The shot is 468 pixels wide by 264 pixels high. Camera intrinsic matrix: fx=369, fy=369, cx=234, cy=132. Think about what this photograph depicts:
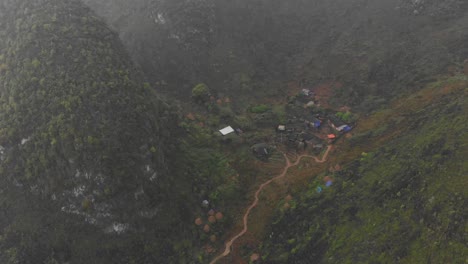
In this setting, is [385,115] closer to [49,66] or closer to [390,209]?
[390,209]

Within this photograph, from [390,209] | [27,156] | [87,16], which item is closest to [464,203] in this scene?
[390,209]

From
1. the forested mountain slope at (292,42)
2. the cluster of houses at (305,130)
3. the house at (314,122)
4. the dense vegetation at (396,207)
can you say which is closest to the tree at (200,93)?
the forested mountain slope at (292,42)

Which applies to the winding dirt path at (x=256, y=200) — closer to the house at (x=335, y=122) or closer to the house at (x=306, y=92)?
the house at (x=335, y=122)

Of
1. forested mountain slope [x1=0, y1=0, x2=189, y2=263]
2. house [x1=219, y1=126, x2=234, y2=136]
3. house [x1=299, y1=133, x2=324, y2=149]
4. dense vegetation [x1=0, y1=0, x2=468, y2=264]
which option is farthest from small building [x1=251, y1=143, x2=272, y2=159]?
forested mountain slope [x1=0, y1=0, x2=189, y2=263]

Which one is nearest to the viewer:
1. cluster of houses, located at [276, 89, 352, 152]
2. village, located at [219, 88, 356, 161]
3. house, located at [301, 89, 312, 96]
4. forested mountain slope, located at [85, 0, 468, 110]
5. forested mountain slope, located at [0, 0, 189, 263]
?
forested mountain slope, located at [0, 0, 189, 263]

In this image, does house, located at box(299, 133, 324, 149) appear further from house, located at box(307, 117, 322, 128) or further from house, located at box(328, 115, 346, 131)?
house, located at box(328, 115, 346, 131)

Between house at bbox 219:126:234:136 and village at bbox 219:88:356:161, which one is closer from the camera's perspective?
village at bbox 219:88:356:161

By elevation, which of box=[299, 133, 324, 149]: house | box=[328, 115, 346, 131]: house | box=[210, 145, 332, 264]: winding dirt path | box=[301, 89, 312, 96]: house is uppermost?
box=[328, 115, 346, 131]: house
